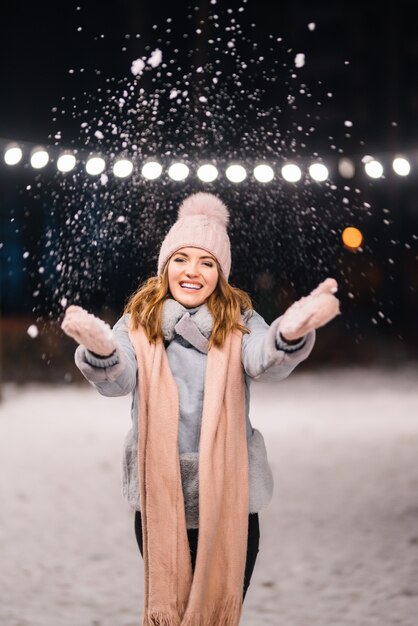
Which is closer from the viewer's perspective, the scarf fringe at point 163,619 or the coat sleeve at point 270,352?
the coat sleeve at point 270,352

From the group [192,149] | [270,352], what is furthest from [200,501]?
[192,149]

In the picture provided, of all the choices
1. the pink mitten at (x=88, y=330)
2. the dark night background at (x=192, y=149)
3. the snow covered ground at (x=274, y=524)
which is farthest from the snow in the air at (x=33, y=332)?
the pink mitten at (x=88, y=330)

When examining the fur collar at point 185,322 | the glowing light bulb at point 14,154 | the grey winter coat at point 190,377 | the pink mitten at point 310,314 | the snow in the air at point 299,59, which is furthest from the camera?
the glowing light bulb at point 14,154

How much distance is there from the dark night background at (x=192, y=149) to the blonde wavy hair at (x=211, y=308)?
32.3 inches

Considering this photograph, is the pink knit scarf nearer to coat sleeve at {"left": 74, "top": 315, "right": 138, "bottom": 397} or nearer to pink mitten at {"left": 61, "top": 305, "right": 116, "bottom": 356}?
coat sleeve at {"left": 74, "top": 315, "right": 138, "bottom": 397}

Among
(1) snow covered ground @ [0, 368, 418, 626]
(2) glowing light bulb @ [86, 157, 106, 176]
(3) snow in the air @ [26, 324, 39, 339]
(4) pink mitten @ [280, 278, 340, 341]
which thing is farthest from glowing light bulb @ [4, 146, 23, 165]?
(3) snow in the air @ [26, 324, 39, 339]

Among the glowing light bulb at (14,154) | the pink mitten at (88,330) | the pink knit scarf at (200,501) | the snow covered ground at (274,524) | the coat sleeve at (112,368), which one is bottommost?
the snow covered ground at (274,524)

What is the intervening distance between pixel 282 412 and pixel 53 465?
279 cm

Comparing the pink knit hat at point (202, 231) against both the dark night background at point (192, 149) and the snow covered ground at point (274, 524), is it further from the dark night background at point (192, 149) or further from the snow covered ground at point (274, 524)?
the snow covered ground at point (274, 524)

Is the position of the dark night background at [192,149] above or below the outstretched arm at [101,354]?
above

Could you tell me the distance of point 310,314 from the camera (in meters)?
1.60

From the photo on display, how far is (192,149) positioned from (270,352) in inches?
136

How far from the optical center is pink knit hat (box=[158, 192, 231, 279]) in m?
1.96

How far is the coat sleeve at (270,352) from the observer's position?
5.53 feet
